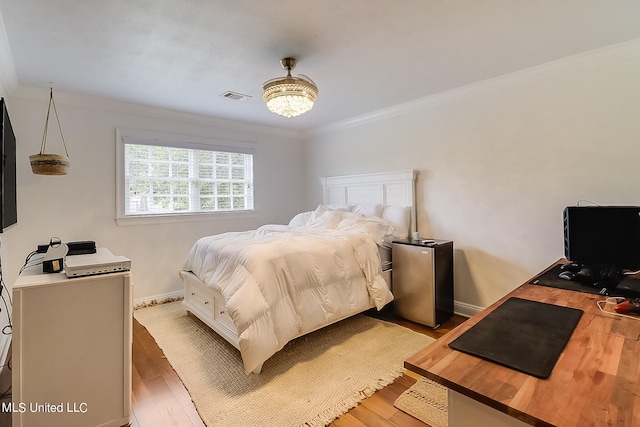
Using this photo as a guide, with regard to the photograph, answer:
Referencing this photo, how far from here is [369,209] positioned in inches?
152

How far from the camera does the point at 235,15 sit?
6.17 feet

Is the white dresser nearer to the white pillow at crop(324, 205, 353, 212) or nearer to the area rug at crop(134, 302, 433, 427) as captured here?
the area rug at crop(134, 302, 433, 427)

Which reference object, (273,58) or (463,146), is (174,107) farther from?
(463,146)

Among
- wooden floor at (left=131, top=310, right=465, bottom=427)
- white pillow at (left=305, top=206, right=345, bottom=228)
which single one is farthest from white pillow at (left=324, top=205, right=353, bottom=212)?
wooden floor at (left=131, top=310, right=465, bottom=427)

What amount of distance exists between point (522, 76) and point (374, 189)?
1.97m

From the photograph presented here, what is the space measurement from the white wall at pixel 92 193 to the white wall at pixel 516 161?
279 cm

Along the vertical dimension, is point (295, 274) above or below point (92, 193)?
below

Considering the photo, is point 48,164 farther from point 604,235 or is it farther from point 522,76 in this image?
Answer: point 522,76

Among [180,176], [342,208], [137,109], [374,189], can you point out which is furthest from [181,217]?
[374,189]

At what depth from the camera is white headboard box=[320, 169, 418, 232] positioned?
3.65m

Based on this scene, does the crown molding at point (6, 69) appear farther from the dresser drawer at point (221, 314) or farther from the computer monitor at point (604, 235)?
the computer monitor at point (604, 235)

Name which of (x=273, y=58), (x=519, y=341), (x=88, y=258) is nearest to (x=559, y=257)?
(x=519, y=341)

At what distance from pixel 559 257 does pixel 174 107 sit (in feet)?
14.4

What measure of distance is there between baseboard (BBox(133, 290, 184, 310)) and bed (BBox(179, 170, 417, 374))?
75 cm
